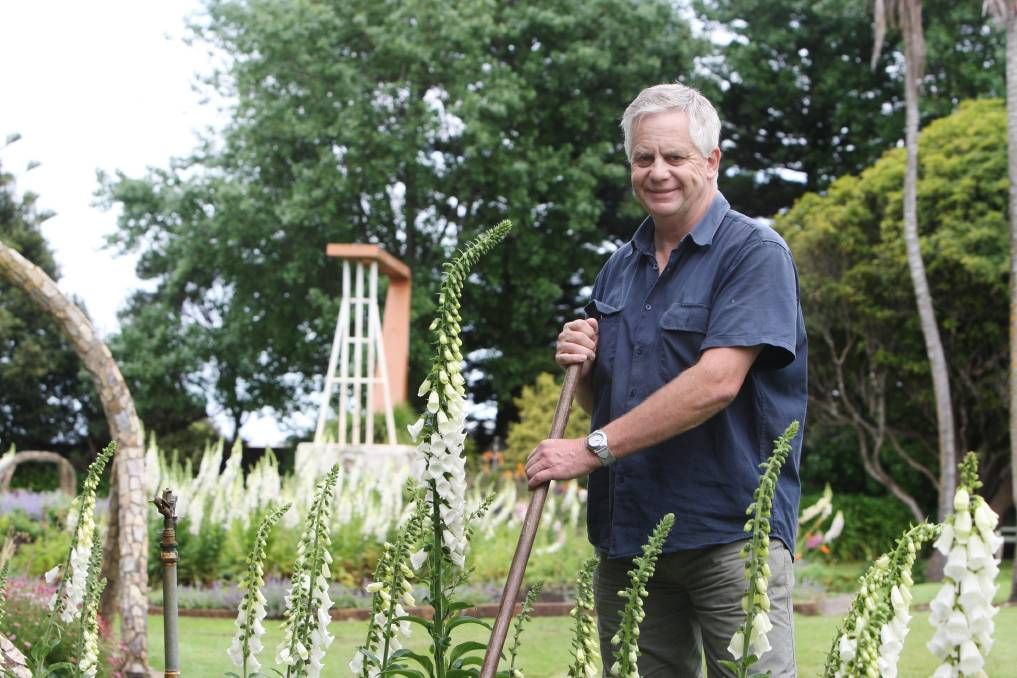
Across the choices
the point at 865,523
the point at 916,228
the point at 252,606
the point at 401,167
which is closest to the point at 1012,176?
the point at 916,228

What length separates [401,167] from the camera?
2403cm

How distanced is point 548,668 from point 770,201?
802 inches

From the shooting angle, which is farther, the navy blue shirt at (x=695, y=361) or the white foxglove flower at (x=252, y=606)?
the navy blue shirt at (x=695, y=361)

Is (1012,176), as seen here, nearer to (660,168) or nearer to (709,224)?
(709,224)

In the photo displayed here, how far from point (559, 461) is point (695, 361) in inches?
19.3

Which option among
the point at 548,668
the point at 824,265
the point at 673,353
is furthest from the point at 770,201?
the point at 673,353

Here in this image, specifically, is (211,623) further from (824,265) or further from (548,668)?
(824,265)

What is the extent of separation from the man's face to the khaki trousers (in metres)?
0.90

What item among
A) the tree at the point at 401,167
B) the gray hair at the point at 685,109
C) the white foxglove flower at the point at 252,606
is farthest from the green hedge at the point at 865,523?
the white foxglove flower at the point at 252,606

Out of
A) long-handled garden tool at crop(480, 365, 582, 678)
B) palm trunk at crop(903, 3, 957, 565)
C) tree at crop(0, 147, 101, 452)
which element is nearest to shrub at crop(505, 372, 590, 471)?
palm trunk at crop(903, 3, 957, 565)

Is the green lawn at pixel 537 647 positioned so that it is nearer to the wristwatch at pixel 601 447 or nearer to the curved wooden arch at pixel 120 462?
the curved wooden arch at pixel 120 462

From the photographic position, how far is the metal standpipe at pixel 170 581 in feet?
9.87

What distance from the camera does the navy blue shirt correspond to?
9.89 feet

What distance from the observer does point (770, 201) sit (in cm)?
2636
